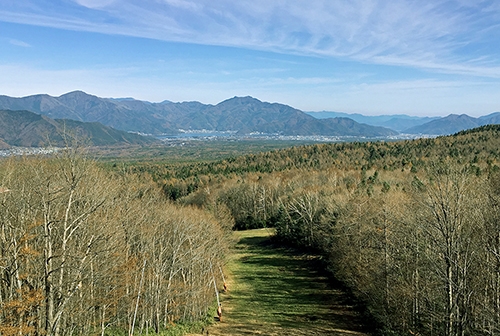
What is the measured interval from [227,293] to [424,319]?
1942cm

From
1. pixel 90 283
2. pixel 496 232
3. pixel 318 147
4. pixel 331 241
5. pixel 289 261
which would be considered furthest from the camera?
pixel 318 147

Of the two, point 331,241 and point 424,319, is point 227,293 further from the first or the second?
point 424,319

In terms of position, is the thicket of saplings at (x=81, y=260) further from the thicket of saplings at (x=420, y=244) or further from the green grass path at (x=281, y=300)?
the thicket of saplings at (x=420, y=244)

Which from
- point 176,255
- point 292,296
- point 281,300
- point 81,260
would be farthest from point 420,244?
point 81,260

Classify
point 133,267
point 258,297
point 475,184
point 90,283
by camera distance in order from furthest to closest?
point 258,297 → point 133,267 → point 475,184 → point 90,283

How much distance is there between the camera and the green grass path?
26.4 meters

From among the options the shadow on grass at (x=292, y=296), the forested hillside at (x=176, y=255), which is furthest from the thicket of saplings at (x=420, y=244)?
the shadow on grass at (x=292, y=296)

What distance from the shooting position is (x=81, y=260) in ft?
48.0

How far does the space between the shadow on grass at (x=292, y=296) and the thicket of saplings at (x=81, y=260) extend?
494 centimetres

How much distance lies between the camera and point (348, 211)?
3597cm

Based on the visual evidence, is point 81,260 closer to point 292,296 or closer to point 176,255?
point 176,255

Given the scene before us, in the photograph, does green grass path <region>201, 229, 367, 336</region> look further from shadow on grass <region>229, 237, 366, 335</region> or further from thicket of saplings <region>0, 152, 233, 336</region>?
thicket of saplings <region>0, 152, 233, 336</region>

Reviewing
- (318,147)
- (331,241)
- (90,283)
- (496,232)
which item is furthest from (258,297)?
(318,147)

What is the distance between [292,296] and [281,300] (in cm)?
149
